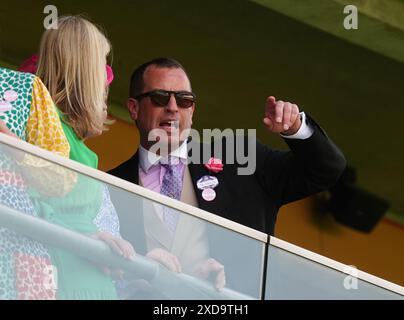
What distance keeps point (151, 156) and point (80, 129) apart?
742mm

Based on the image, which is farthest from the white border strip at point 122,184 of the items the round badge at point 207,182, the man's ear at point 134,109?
the man's ear at point 134,109

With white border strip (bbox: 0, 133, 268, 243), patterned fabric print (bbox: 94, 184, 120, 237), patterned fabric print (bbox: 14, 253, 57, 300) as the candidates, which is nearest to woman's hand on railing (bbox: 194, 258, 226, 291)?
white border strip (bbox: 0, 133, 268, 243)

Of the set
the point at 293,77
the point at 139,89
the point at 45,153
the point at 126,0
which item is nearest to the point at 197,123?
the point at 293,77

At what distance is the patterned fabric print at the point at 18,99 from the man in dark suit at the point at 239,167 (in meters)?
1.01

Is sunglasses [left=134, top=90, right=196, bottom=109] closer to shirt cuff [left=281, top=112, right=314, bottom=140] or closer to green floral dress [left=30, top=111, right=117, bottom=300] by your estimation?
shirt cuff [left=281, top=112, right=314, bottom=140]

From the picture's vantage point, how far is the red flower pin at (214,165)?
19.9ft

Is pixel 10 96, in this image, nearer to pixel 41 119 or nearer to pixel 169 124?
pixel 41 119

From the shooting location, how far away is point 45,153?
479 centimetres

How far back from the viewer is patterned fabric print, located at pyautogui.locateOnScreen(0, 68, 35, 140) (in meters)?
4.95

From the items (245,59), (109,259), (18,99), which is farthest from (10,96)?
(245,59)

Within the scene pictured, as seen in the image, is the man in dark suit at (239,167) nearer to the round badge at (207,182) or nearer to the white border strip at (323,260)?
the round badge at (207,182)

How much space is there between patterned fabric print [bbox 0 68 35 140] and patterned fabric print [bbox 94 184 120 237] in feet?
1.19

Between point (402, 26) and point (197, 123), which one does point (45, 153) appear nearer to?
point (402, 26)

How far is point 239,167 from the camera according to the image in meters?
6.06
